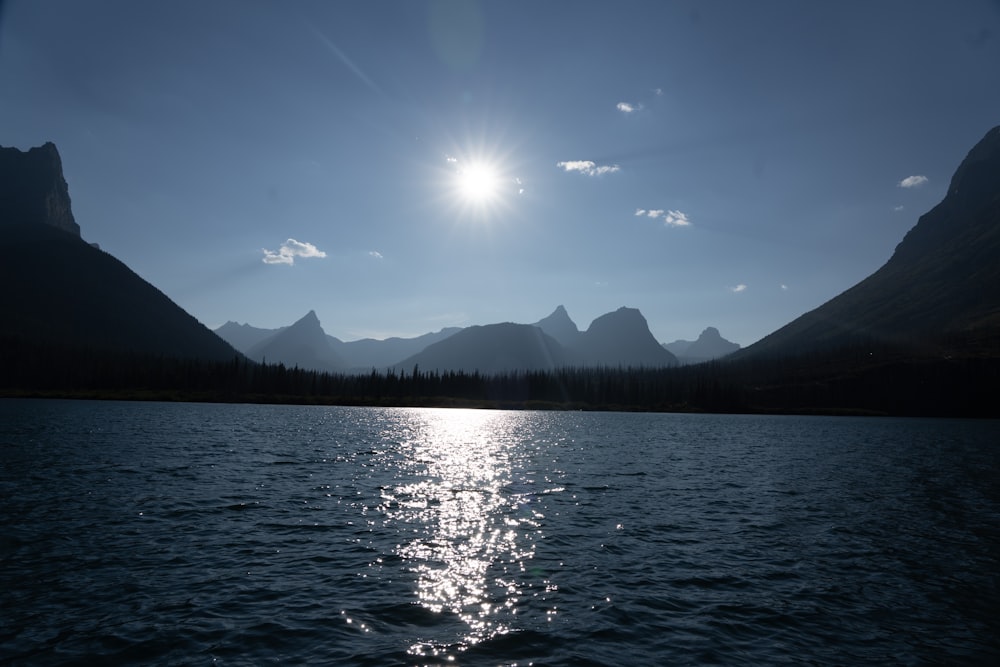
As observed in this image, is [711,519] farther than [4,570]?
Yes

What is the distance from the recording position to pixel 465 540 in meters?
31.3

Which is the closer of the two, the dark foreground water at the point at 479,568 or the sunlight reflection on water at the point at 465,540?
the dark foreground water at the point at 479,568

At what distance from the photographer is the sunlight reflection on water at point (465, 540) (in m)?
21.2

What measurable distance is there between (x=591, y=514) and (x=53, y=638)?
31.0m

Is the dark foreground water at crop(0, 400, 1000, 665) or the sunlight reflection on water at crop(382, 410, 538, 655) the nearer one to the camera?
the dark foreground water at crop(0, 400, 1000, 665)

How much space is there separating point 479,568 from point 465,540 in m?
5.12

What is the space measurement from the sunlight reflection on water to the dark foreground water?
167mm

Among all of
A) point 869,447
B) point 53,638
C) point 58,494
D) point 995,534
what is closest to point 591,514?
point 995,534

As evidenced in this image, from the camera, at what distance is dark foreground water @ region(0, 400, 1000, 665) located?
18094 mm

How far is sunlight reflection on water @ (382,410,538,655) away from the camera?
837 inches

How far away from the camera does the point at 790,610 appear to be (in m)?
22.3

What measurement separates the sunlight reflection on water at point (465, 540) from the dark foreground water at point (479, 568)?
17 centimetres

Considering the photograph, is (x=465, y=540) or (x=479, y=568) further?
(x=465, y=540)

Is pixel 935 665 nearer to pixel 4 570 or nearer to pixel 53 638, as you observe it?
pixel 53 638
